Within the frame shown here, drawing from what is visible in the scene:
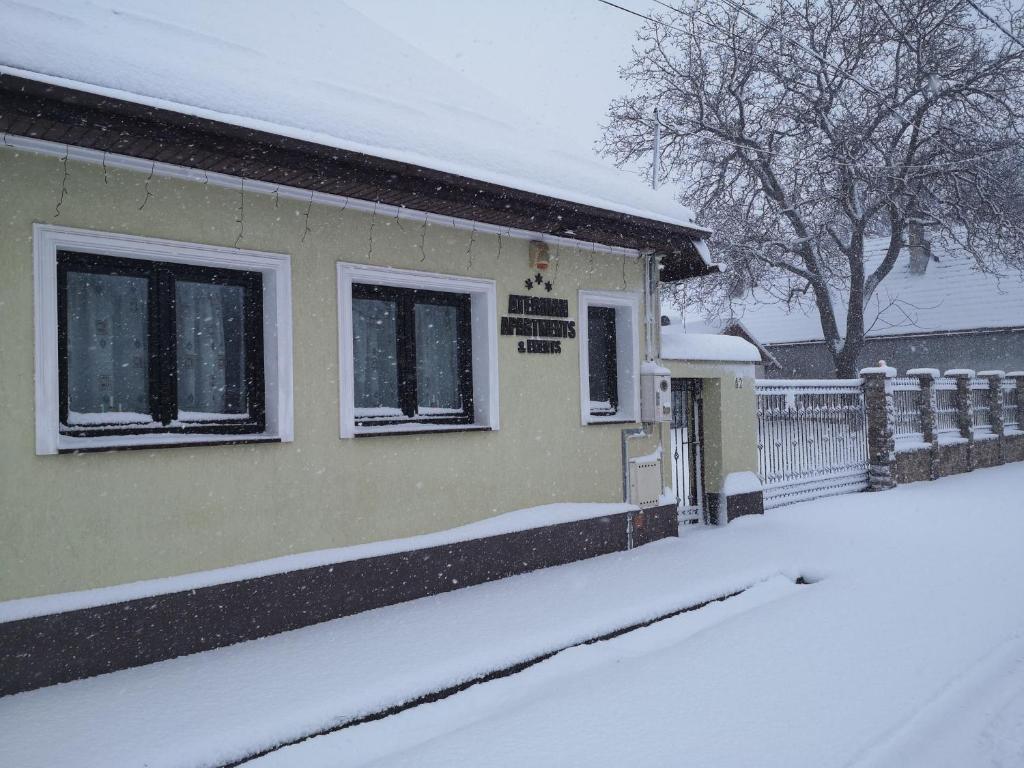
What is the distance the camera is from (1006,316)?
23078 mm

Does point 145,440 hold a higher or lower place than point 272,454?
higher

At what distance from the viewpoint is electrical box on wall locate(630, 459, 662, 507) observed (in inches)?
301

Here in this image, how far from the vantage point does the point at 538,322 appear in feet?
22.9

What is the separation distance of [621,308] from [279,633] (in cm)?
490

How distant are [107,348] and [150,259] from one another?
25.7 inches

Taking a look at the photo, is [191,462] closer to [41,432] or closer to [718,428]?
[41,432]

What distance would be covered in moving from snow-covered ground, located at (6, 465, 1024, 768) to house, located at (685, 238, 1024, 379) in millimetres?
19015

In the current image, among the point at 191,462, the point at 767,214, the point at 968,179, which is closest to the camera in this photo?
the point at 191,462

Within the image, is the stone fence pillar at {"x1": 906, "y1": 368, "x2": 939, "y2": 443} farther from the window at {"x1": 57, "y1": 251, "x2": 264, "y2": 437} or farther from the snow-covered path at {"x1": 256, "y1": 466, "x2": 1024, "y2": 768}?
the window at {"x1": 57, "y1": 251, "x2": 264, "y2": 437}

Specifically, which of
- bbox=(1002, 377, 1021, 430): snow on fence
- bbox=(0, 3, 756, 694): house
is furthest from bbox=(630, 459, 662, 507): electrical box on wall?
bbox=(1002, 377, 1021, 430): snow on fence

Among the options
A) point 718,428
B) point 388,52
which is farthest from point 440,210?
point 718,428

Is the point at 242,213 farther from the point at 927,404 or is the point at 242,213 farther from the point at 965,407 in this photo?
the point at 965,407

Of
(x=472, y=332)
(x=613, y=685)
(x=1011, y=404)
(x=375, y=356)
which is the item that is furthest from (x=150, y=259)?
(x=1011, y=404)

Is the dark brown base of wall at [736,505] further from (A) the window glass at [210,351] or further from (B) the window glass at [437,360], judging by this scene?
(A) the window glass at [210,351]
